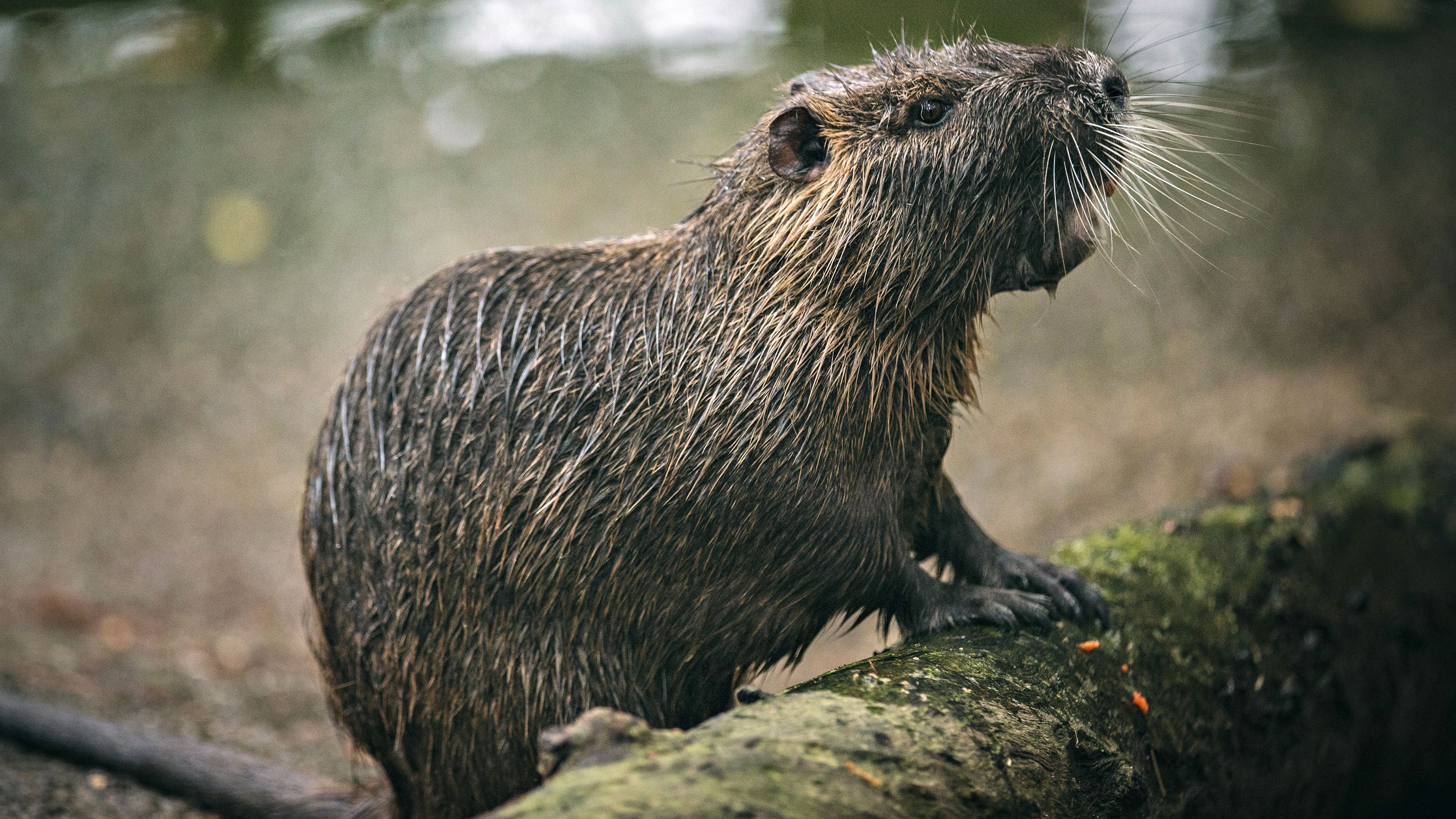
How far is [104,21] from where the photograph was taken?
718cm

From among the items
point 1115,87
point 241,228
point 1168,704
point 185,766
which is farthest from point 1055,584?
point 241,228

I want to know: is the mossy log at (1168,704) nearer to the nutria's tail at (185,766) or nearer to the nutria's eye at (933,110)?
the nutria's eye at (933,110)

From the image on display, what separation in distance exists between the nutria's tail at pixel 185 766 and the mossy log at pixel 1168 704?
1.62m

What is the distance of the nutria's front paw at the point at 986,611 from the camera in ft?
8.34

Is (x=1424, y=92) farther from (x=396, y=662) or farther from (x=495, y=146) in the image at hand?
(x=396, y=662)

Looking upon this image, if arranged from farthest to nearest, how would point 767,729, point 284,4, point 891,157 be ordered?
point 284,4, point 891,157, point 767,729

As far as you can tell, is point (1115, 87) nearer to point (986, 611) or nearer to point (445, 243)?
point (986, 611)

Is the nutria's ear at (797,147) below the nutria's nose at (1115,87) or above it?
below

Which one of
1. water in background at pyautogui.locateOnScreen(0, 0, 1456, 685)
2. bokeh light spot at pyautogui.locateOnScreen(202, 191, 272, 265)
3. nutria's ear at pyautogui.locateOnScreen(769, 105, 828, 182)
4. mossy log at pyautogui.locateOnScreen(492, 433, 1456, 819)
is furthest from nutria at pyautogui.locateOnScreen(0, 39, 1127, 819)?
bokeh light spot at pyautogui.locateOnScreen(202, 191, 272, 265)

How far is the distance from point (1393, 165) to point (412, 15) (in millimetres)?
6947

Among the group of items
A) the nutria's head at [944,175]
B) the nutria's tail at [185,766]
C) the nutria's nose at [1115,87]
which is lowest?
the nutria's tail at [185,766]

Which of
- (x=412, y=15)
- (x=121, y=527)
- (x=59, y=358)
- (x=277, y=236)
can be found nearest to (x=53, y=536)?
(x=121, y=527)

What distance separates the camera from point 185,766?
3.14 m

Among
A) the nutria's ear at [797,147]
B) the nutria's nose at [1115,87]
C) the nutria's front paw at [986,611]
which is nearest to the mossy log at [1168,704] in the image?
the nutria's front paw at [986,611]
